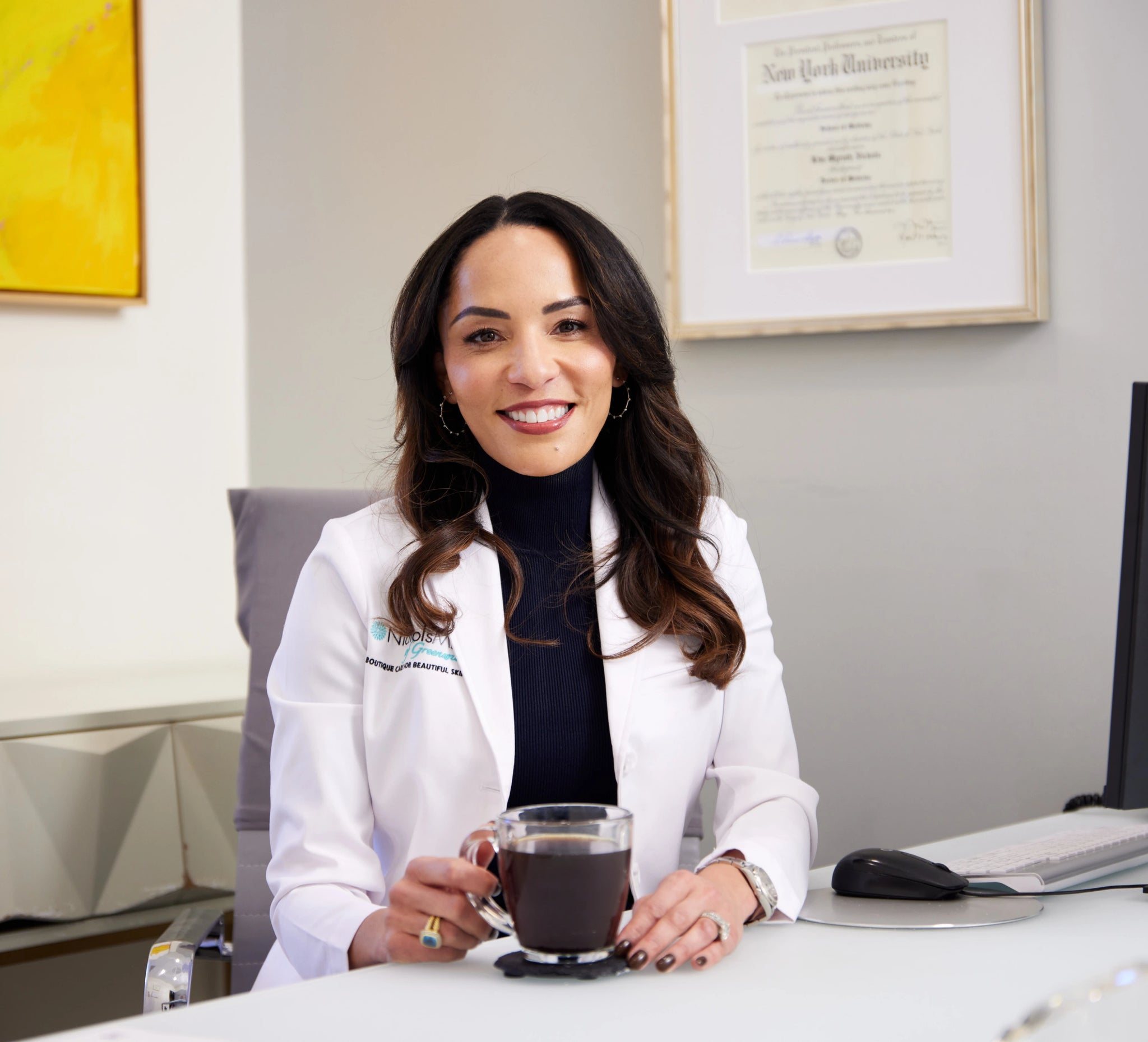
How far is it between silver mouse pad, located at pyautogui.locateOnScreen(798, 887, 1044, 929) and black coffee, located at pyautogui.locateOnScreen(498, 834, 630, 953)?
10.8 inches

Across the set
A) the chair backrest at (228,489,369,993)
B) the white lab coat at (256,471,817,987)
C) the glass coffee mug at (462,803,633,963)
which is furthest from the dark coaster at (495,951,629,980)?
the chair backrest at (228,489,369,993)

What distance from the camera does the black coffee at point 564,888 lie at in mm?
867

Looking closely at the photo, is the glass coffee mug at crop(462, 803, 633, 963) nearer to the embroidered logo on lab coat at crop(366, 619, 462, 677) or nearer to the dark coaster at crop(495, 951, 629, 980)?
the dark coaster at crop(495, 951, 629, 980)

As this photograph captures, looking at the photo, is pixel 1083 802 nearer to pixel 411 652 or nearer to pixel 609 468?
pixel 609 468

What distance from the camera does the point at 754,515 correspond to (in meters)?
2.11

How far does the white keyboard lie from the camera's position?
1.19 meters

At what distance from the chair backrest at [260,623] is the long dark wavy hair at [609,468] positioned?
32 centimetres

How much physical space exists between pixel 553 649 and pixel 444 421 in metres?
0.31

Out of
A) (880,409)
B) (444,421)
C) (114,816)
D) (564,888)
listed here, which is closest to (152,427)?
(114,816)

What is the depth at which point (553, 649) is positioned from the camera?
142 centimetres

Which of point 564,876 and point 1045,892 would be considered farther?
point 1045,892

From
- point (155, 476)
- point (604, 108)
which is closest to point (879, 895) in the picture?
point (604, 108)

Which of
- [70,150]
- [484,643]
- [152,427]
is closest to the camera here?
[484,643]

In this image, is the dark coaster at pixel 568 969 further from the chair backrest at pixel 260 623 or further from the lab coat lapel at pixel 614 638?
the chair backrest at pixel 260 623
